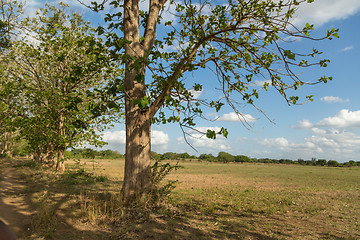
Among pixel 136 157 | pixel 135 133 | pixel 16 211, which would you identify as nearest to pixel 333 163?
pixel 136 157

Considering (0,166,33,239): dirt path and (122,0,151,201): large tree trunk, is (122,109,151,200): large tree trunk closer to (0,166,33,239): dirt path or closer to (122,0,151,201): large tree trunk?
(122,0,151,201): large tree trunk

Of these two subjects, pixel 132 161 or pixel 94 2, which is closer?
pixel 132 161

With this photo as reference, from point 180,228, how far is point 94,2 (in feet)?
29.6

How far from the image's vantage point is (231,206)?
1056 cm

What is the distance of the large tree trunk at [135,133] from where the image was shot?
8.30 metres

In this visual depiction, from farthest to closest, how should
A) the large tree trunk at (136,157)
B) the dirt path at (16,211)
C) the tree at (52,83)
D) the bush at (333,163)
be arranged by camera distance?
the bush at (333,163)
the tree at (52,83)
the large tree trunk at (136,157)
the dirt path at (16,211)

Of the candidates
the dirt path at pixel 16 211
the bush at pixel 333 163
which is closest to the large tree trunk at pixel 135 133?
the dirt path at pixel 16 211

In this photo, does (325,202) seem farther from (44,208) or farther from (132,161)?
(44,208)

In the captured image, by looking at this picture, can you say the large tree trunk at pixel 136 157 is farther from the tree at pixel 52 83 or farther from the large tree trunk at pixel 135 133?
the tree at pixel 52 83

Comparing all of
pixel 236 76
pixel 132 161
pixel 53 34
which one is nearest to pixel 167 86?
pixel 132 161

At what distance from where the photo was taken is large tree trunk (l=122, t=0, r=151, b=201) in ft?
27.2

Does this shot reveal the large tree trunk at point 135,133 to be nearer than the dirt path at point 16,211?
No

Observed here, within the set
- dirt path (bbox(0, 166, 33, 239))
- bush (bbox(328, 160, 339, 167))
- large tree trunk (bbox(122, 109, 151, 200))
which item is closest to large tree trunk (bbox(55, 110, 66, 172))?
dirt path (bbox(0, 166, 33, 239))

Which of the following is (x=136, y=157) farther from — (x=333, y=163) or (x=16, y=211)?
(x=333, y=163)
